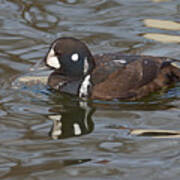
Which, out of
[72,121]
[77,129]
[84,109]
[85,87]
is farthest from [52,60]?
[77,129]

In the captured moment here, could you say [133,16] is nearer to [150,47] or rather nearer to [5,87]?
[150,47]

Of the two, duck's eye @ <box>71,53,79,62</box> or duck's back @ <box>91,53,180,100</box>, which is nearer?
duck's back @ <box>91,53,180,100</box>

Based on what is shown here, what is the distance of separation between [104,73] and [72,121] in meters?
0.80

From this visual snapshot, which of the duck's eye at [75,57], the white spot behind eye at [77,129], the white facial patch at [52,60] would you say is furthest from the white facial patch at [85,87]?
the white spot behind eye at [77,129]

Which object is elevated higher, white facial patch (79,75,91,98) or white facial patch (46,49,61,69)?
white facial patch (46,49,61,69)

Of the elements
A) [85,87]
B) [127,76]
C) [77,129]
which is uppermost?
[127,76]

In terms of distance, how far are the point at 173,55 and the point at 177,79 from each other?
0.85m

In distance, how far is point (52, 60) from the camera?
637cm

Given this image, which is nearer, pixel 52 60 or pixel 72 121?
pixel 72 121

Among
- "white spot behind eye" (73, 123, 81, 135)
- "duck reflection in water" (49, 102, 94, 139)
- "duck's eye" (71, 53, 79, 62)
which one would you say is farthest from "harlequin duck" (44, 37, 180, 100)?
"white spot behind eye" (73, 123, 81, 135)

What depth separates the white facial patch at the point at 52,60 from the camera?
634 centimetres

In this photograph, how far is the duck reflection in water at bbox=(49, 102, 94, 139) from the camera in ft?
17.1

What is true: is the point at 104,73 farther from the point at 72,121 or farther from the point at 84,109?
the point at 72,121

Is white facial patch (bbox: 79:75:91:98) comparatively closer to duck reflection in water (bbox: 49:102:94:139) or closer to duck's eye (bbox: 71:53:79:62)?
duck reflection in water (bbox: 49:102:94:139)
